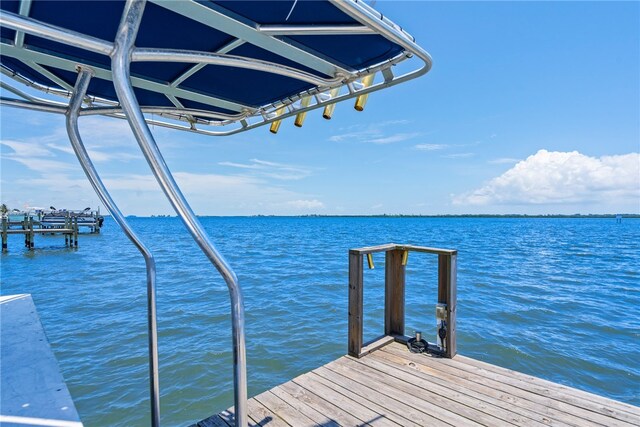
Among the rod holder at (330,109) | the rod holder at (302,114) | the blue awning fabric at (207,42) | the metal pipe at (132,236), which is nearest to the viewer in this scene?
the blue awning fabric at (207,42)

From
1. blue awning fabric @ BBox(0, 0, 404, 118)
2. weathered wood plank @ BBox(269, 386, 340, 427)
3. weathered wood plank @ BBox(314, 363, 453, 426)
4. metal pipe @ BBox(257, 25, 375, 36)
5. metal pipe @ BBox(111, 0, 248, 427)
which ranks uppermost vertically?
blue awning fabric @ BBox(0, 0, 404, 118)

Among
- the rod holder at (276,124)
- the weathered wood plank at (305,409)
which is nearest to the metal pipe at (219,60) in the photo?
the rod holder at (276,124)

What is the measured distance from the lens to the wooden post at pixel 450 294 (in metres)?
3.04

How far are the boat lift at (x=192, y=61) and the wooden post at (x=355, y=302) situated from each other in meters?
1.50

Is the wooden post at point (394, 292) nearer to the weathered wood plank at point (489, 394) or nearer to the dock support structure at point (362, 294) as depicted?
A: the dock support structure at point (362, 294)

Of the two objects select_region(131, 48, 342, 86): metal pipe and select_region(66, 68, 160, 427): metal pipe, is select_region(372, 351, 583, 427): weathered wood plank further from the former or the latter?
select_region(131, 48, 342, 86): metal pipe

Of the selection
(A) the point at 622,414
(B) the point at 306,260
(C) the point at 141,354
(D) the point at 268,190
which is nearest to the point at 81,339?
(C) the point at 141,354

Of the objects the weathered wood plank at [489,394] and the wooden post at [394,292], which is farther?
the wooden post at [394,292]

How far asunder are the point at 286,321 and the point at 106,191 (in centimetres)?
525

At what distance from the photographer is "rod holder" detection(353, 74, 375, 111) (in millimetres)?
1809

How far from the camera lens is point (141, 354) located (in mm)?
5117

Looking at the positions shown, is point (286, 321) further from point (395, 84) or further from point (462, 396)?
point (395, 84)

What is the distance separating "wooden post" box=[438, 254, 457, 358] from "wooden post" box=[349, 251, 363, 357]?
2.77 ft

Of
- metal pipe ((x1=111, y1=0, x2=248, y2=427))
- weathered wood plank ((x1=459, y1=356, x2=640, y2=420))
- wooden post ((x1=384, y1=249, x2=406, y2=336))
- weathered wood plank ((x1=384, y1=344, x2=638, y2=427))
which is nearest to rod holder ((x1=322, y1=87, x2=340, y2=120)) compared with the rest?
metal pipe ((x1=111, y1=0, x2=248, y2=427))
